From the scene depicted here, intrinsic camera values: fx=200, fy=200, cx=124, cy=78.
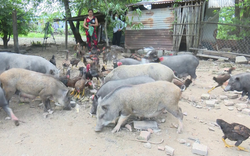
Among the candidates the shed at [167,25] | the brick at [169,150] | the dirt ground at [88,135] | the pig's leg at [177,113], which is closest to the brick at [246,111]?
the dirt ground at [88,135]

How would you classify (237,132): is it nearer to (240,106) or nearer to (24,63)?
(240,106)

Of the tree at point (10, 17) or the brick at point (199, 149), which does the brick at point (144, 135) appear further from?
the tree at point (10, 17)

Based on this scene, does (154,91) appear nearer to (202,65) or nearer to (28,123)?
(28,123)

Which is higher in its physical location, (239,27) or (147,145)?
(239,27)

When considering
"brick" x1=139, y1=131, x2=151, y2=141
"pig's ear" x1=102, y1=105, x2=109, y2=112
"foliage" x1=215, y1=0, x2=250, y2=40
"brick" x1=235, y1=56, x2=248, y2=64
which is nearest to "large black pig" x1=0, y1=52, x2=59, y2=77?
"pig's ear" x1=102, y1=105, x2=109, y2=112

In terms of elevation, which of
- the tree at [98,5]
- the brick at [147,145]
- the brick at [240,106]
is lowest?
the brick at [147,145]

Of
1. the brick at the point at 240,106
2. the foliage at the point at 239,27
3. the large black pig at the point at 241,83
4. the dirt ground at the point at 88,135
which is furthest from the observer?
the foliage at the point at 239,27

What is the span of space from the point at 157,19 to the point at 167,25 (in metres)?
0.75

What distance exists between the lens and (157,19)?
1238 centimetres

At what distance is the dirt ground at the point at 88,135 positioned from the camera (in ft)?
11.7

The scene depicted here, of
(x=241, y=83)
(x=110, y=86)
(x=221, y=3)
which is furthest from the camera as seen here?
(x=221, y=3)

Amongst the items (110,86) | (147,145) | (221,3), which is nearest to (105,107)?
(110,86)

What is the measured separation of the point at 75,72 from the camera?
27.0ft

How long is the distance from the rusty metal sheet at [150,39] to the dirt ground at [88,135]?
7.54m
